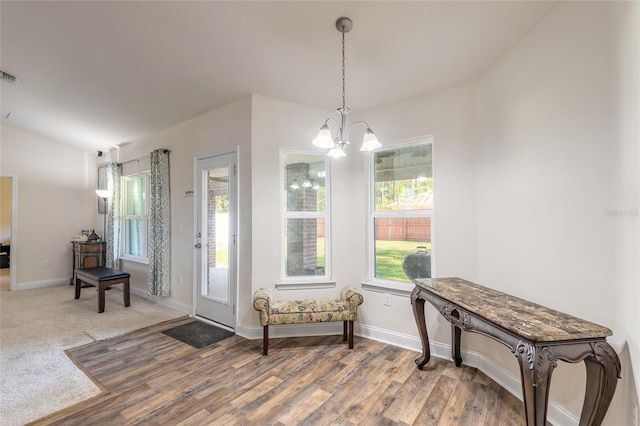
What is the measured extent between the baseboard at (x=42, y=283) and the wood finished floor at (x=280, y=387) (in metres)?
3.77

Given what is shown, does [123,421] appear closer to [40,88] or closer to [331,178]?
[331,178]

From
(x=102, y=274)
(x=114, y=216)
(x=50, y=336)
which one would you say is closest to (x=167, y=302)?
(x=102, y=274)

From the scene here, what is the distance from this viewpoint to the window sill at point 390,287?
3.00 metres

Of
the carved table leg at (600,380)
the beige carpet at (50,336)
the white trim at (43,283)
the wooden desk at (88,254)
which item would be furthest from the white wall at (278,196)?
the white trim at (43,283)

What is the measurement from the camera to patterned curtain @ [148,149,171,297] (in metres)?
4.24

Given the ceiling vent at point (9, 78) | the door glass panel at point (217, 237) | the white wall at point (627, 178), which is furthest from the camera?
the door glass panel at point (217, 237)

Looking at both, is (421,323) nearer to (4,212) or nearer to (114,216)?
(114,216)

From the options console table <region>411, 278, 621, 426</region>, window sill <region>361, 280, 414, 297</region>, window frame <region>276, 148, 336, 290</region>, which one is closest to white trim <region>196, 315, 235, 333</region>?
window frame <region>276, 148, 336, 290</region>

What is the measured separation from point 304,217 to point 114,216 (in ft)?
13.5

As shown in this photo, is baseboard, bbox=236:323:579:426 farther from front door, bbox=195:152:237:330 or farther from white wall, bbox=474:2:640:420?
front door, bbox=195:152:237:330

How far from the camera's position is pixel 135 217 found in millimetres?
5152

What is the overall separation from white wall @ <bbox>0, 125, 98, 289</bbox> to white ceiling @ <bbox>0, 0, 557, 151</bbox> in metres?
2.19

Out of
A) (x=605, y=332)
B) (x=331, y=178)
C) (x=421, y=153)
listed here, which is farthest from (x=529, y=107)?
(x=331, y=178)

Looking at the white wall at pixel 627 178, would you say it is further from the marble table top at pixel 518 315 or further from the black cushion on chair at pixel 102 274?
the black cushion on chair at pixel 102 274
